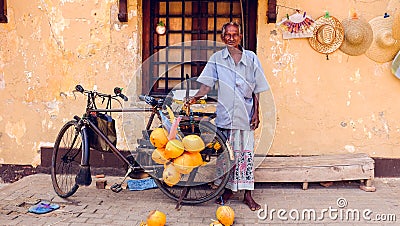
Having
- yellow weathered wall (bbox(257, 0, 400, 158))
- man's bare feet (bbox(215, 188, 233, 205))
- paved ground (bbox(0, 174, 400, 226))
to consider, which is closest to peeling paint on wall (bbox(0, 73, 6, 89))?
paved ground (bbox(0, 174, 400, 226))

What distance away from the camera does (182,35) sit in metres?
5.66

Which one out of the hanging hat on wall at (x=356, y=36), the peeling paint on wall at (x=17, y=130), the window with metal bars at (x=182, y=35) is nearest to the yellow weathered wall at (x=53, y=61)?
the peeling paint on wall at (x=17, y=130)

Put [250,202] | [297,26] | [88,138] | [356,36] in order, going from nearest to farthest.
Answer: [250,202]
[88,138]
[356,36]
[297,26]

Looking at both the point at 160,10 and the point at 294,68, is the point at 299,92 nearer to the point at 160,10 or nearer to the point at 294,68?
the point at 294,68

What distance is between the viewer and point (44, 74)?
5.70 meters

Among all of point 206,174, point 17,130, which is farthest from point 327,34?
point 17,130

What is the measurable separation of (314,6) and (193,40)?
155 centimetres

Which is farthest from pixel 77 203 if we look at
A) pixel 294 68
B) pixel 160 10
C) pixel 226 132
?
pixel 294 68

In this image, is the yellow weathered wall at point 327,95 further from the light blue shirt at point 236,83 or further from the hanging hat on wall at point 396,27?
the light blue shirt at point 236,83

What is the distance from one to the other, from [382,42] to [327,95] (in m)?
0.89

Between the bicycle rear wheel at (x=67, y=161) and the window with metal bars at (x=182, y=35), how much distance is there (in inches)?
46.6

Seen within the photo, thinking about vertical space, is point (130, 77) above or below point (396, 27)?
below

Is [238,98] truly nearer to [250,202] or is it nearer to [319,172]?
[250,202]

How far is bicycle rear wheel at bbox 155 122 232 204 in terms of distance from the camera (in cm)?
438
